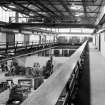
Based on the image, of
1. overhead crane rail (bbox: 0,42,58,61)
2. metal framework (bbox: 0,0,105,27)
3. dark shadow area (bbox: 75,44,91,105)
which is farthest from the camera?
metal framework (bbox: 0,0,105,27)

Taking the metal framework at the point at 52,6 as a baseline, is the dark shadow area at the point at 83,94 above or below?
below

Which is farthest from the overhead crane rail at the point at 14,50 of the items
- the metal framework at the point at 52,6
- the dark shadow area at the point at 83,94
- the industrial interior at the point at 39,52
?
the dark shadow area at the point at 83,94

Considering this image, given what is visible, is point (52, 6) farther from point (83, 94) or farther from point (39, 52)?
point (83, 94)

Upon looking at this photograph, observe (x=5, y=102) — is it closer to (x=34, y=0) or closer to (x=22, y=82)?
(x=22, y=82)

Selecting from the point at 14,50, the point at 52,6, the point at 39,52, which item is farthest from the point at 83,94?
the point at 52,6

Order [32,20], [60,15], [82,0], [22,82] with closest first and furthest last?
[22,82], [82,0], [32,20], [60,15]

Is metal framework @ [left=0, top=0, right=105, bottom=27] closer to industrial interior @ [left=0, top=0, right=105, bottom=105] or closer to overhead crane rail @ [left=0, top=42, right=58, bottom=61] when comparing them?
industrial interior @ [left=0, top=0, right=105, bottom=105]

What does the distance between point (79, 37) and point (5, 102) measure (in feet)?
79.5

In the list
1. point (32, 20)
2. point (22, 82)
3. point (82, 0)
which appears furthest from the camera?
point (32, 20)

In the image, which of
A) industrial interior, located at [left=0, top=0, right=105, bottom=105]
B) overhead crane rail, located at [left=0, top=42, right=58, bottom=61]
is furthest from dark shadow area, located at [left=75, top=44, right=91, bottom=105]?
overhead crane rail, located at [left=0, top=42, right=58, bottom=61]

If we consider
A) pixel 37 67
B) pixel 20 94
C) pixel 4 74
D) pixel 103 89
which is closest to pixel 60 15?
pixel 37 67

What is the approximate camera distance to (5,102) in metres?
10.5

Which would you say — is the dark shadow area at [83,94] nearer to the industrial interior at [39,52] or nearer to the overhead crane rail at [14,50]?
the industrial interior at [39,52]

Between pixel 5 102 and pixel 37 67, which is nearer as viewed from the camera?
pixel 5 102
